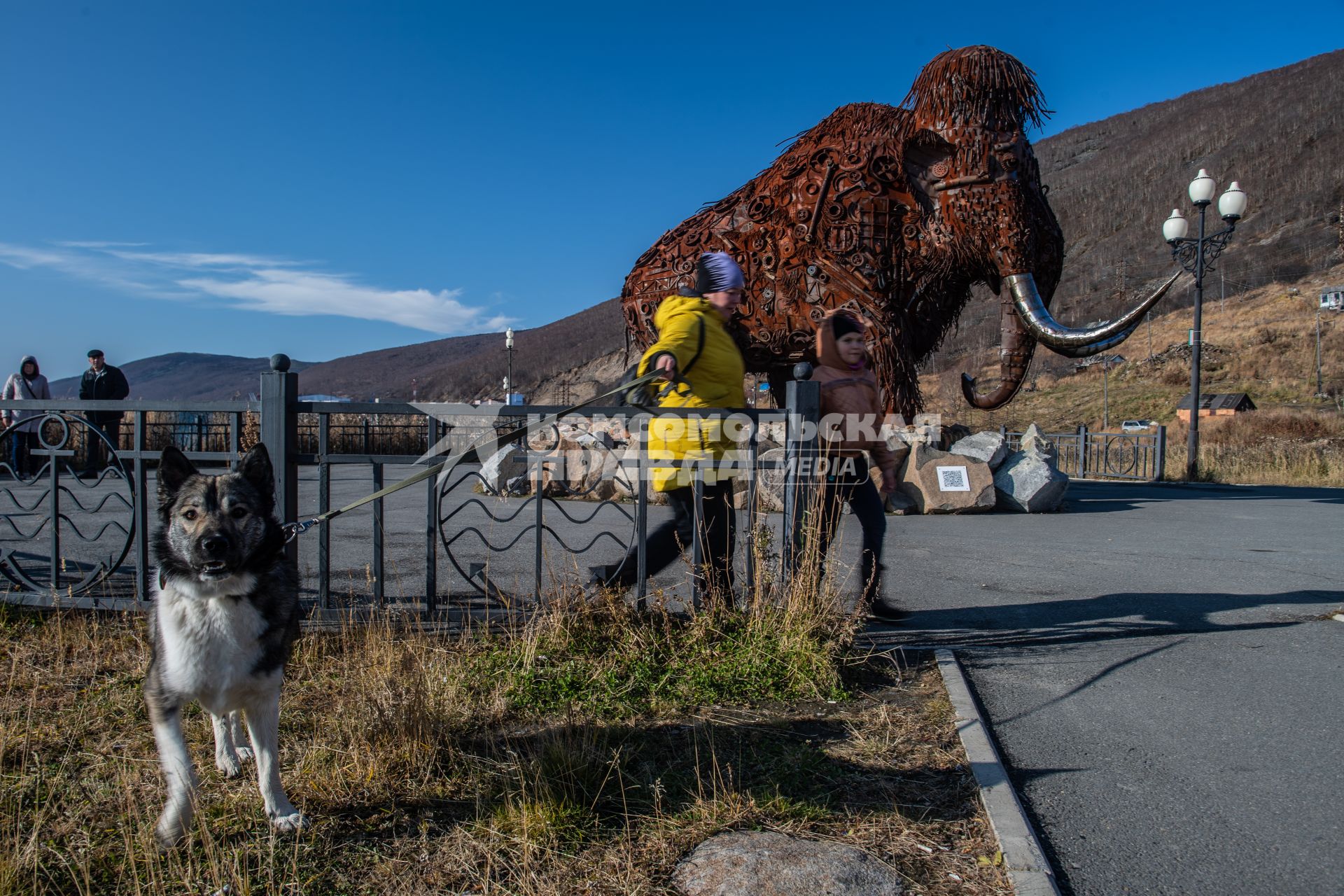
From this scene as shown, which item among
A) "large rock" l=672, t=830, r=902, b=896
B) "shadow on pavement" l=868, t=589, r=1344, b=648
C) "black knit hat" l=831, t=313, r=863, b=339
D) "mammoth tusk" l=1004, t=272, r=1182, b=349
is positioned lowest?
"large rock" l=672, t=830, r=902, b=896

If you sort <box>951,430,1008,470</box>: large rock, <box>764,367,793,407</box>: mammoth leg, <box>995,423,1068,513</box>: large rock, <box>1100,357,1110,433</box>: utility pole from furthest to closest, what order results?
1. <box>1100,357,1110,433</box>: utility pole
2. <box>951,430,1008,470</box>: large rock
3. <box>995,423,1068,513</box>: large rock
4. <box>764,367,793,407</box>: mammoth leg

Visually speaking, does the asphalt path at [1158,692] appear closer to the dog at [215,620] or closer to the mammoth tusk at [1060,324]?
the mammoth tusk at [1060,324]

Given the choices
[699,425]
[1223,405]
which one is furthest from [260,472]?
[1223,405]

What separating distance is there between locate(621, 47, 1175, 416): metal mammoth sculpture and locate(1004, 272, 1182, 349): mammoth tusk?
0.02 metres

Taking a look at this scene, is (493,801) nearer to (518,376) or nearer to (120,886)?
(120,886)

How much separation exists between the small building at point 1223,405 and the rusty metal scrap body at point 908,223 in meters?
22.1

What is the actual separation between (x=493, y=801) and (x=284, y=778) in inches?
31.4

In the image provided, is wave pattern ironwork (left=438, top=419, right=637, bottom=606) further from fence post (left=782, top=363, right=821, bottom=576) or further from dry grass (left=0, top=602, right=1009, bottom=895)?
fence post (left=782, top=363, right=821, bottom=576)

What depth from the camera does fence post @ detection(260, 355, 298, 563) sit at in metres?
4.39

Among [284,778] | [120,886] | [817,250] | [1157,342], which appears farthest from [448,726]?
[1157,342]

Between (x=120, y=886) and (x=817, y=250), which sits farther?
(x=817, y=250)

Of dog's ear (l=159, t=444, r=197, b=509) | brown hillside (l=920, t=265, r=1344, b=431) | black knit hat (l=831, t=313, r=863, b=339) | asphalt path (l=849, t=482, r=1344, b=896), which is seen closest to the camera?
asphalt path (l=849, t=482, r=1344, b=896)

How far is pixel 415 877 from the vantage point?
239 centimetres

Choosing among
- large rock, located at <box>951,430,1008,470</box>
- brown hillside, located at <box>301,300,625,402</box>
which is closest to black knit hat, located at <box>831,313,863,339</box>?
large rock, located at <box>951,430,1008,470</box>
